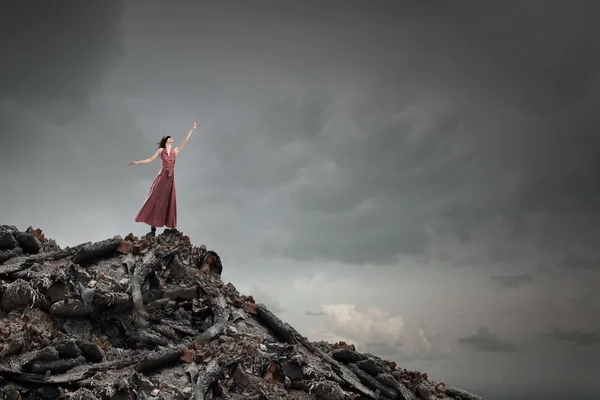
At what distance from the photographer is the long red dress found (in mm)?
20047

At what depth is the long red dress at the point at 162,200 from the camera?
65.8 ft

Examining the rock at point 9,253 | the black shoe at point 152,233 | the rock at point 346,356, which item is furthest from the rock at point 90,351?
the rock at point 346,356

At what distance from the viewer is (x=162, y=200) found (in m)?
20.2

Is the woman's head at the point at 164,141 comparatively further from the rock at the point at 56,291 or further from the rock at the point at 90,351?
the rock at the point at 90,351

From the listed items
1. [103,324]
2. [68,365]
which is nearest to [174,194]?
[103,324]

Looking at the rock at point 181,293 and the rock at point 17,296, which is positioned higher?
the rock at point 181,293

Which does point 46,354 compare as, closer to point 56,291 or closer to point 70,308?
point 70,308

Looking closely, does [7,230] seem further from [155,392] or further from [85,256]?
[155,392]

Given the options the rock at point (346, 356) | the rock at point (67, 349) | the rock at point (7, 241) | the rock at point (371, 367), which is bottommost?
the rock at point (67, 349)

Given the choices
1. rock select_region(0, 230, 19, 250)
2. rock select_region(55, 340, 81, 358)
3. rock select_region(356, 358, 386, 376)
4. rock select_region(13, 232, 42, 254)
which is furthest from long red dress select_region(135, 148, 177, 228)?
rock select_region(356, 358, 386, 376)

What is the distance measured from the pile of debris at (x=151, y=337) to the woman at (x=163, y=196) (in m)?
0.56

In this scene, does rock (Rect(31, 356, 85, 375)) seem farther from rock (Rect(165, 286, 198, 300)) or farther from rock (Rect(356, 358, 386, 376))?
rock (Rect(356, 358, 386, 376))


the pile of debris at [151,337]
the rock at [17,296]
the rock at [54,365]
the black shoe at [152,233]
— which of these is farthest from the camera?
the black shoe at [152,233]

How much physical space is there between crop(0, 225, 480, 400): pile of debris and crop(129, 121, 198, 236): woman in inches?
21.9
